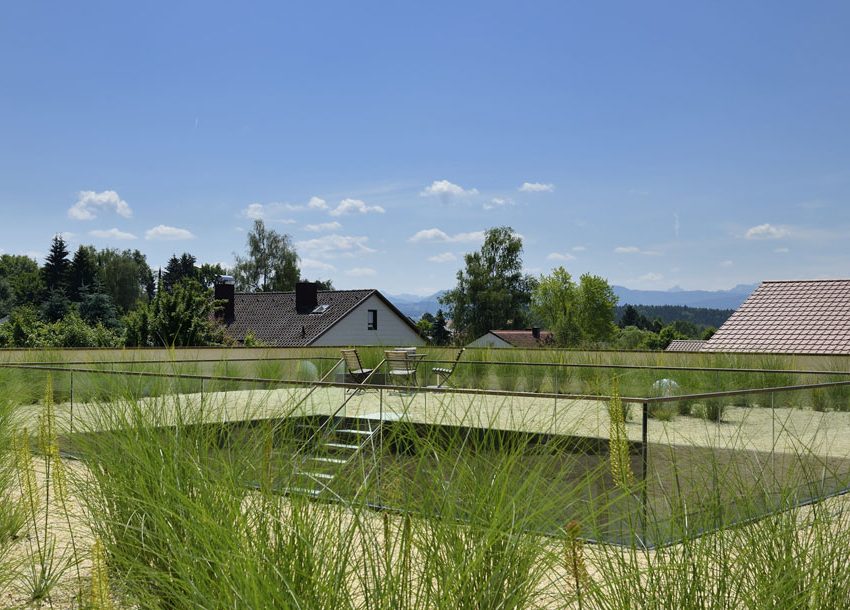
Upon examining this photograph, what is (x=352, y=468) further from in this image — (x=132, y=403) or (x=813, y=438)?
(x=813, y=438)

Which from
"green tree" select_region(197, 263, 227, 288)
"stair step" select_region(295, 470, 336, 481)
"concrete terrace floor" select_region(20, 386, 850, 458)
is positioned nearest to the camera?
"stair step" select_region(295, 470, 336, 481)

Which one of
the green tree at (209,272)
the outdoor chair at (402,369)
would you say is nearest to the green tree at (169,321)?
the outdoor chair at (402,369)

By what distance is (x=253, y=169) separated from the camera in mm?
52469

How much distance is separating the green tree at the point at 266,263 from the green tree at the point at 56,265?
47.5 ft

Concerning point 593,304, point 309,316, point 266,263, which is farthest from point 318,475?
point 593,304

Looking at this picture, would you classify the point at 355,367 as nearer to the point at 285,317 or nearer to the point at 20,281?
the point at 285,317

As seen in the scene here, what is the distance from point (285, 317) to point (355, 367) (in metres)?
24.3

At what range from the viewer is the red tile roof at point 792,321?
67.2 ft

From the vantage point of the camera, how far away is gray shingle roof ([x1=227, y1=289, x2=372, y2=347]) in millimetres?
36312

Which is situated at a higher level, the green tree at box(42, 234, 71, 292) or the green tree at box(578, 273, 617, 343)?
the green tree at box(42, 234, 71, 292)

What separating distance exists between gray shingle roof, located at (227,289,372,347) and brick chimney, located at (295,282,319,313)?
33 centimetres

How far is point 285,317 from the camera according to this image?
37688 mm

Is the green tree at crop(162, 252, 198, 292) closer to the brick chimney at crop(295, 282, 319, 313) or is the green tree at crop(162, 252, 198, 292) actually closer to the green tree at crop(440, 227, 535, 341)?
the green tree at crop(440, 227, 535, 341)

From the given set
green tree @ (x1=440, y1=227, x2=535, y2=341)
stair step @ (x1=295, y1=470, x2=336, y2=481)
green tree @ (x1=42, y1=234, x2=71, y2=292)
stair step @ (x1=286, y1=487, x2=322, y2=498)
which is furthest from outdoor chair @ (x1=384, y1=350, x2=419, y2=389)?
green tree @ (x1=42, y1=234, x2=71, y2=292)
